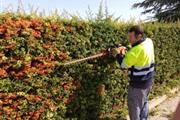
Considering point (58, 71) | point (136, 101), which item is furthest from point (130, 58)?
point (58, 71)

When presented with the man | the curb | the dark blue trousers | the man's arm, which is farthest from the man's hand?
the curb

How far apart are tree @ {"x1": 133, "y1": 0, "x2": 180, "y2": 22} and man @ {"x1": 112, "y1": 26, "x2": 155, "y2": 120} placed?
2654 cm

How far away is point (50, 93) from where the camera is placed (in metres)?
6.20

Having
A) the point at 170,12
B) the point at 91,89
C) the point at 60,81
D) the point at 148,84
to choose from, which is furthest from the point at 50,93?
the point at 170,12

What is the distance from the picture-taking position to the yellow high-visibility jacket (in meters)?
6.79

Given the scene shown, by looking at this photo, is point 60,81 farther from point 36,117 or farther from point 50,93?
point 36,117

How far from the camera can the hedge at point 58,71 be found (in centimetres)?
539

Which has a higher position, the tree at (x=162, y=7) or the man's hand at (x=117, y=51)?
the tree at (x=162, y=7)

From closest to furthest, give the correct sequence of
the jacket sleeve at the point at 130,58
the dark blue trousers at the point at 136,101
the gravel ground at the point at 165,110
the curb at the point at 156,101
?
the jacket sleeve at the point at 130,58, the dark blue trousers at the point at 136,101, the gravel ground at the point at 165,110, the curb at the point at 156,101

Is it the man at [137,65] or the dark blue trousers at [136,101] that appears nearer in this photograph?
the man at [137,65]

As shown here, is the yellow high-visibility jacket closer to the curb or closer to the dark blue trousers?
the dark blue trousers

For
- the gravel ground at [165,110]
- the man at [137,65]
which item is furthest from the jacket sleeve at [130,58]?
the gravel ground at [165,110]

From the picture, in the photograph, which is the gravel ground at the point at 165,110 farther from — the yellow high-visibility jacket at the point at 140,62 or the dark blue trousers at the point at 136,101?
the yellow high-visibility jacket at the point at 140,62

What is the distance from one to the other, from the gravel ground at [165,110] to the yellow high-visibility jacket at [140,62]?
6.34 feet
